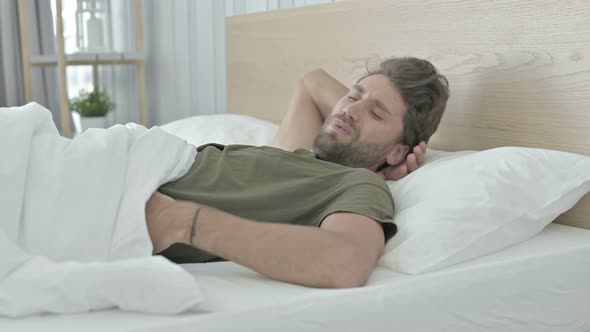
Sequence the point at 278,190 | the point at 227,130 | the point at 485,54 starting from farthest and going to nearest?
the point at 227,130 < the point at 485,54 < the point at 278,190

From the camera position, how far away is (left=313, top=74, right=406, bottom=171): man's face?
1.39 meters

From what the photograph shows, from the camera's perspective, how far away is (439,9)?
63.2 inches

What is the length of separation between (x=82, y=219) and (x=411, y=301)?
47 centimetres

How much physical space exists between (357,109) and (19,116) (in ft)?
2.13

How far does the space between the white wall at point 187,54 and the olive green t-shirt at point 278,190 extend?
1.41 m

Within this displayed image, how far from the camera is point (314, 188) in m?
1.17

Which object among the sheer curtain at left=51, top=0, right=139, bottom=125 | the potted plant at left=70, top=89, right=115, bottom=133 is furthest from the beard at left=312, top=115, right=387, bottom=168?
the sheer curtain at left=51, top=0, right=139, bottom=125

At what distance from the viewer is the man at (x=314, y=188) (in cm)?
93

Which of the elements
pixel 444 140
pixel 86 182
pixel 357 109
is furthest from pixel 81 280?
pixel 444 140

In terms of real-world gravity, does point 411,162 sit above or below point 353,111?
below

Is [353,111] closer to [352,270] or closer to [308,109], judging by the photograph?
[308,109]

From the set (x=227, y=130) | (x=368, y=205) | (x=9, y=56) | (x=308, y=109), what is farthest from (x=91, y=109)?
(x=368, y=205)

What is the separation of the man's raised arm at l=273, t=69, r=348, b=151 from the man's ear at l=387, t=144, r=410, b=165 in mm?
282

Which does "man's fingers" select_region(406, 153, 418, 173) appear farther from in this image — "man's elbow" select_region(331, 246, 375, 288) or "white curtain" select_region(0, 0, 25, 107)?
"white curtain" select_region(0, 0, 25, 107)
